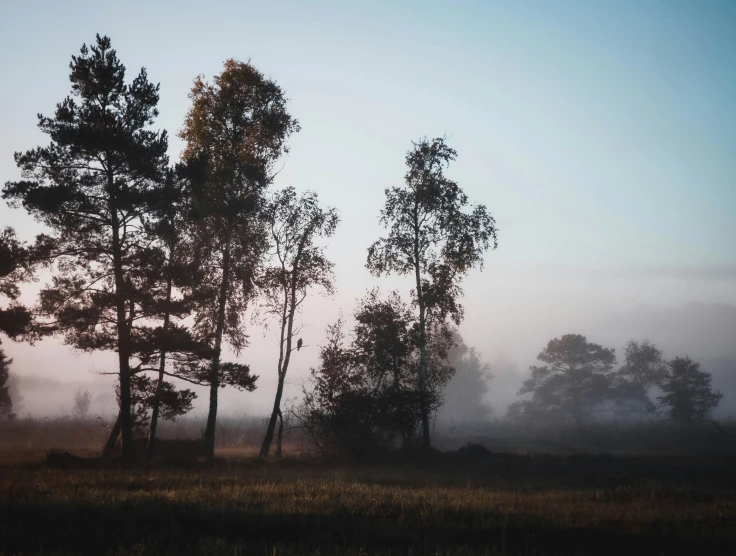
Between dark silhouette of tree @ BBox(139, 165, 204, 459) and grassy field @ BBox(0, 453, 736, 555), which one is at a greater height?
dark silhouette of tree @ BBox(139, 165, 204, 459)

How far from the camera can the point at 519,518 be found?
33.2 ft

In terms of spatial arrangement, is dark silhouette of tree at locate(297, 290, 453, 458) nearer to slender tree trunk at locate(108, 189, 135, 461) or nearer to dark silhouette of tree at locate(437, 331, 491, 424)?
slender tree trunk at locate(108, 189, 135, 461)

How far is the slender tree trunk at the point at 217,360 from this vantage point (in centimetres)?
2145

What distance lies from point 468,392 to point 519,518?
101 meters

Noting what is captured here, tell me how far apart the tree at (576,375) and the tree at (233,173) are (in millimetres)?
60373

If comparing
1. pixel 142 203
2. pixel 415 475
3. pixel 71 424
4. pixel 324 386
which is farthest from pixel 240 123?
pixel 71 424

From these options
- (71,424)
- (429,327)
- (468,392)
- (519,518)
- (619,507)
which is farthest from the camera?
(468,392)

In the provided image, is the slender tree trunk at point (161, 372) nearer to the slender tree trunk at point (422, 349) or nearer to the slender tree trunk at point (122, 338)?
the slender tree trunk at point (122, 338)

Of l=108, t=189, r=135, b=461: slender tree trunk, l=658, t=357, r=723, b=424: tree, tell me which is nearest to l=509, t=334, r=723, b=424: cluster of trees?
l=658, t=357, r=723, b=424: tree

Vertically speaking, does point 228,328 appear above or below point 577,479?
above

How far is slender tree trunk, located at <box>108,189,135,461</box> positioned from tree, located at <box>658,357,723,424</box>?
159 ft

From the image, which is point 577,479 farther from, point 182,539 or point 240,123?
point 240,123

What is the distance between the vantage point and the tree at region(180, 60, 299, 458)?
24.8m

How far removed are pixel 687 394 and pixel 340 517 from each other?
50.8 m
